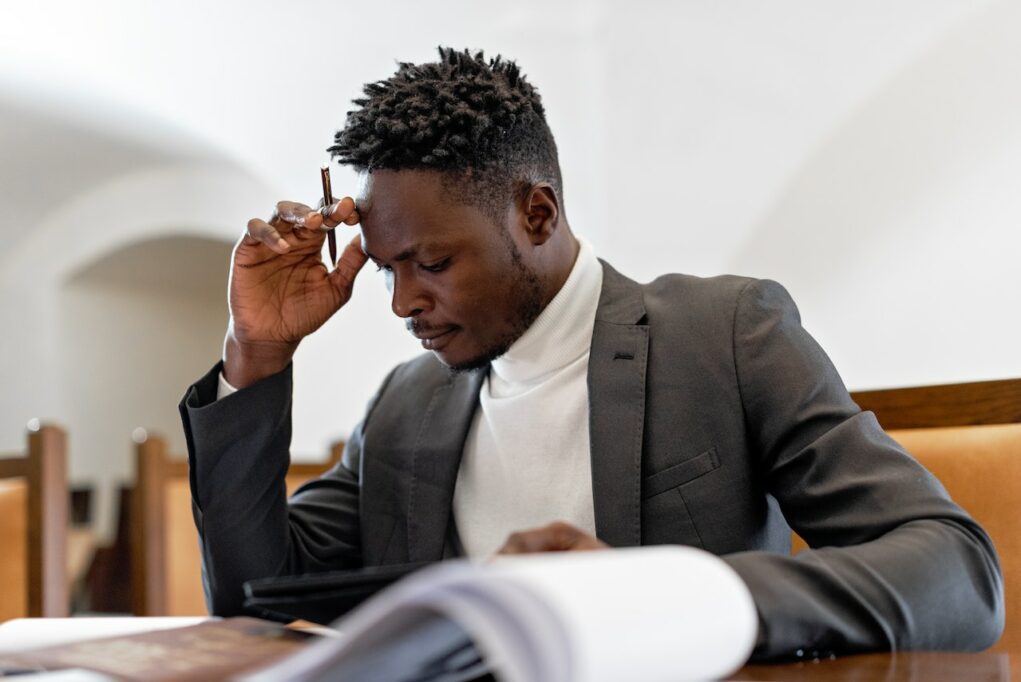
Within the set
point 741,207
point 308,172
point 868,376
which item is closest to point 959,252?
point 868,376

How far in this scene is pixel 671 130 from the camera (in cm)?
382

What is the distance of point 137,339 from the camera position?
709 centimetres

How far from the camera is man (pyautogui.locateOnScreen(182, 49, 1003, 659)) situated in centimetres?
125

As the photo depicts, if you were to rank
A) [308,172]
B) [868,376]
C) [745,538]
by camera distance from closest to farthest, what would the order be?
[745,538] < [868,376] < [308,172]

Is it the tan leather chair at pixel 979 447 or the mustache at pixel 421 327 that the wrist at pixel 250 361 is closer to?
the mustache at pixel 421 327

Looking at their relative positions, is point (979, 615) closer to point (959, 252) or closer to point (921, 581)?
point (921, 581)

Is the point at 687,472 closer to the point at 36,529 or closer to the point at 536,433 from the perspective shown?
the point at 536,433

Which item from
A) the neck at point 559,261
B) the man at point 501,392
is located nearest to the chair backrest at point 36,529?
the man at point 501,392

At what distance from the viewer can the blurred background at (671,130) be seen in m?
3.32

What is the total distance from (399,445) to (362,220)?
305 millimetres

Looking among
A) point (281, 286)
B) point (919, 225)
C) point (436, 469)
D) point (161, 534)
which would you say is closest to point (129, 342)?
point (161, 534)

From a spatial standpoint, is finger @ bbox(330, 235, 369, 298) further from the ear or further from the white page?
the white page

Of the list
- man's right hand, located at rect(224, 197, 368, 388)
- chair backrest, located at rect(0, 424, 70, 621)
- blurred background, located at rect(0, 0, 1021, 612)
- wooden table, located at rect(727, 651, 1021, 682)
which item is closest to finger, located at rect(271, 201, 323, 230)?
man's right hand, located at rect(224, 197, 368, 388)

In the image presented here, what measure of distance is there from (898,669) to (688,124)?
10.4ft
